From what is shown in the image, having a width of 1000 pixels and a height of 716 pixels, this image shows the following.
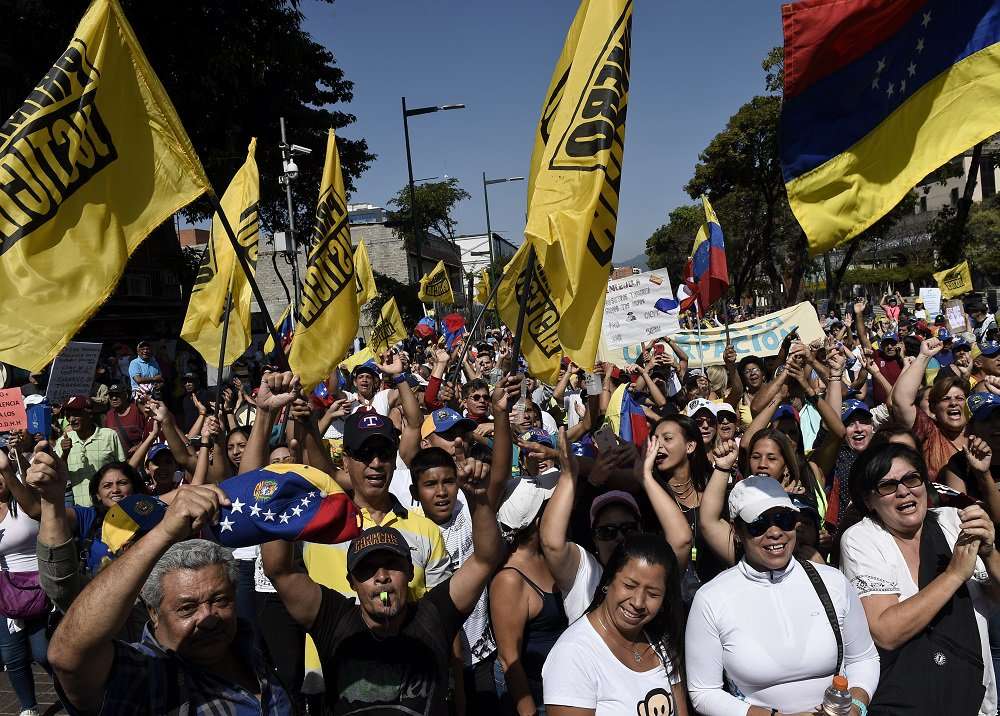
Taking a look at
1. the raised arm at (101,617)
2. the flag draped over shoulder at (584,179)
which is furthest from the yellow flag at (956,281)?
the raised arm at (101,617)

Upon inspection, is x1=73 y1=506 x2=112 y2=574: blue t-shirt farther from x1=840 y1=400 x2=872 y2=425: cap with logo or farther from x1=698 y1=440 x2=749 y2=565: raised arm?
x1=840 y1=400 x2=872 y2=425: cap with logo

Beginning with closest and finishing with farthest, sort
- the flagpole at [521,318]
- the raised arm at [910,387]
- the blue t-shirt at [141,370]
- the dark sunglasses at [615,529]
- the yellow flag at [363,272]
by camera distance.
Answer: the dark sunglasses at [615,529] → the flagpole at [521,318] → the raised arm at [910,387] → the blue t-shirt at [141,370] → the yellow flag at [363,272]

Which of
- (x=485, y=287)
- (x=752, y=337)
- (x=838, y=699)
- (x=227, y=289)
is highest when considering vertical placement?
(x=485, y=287)

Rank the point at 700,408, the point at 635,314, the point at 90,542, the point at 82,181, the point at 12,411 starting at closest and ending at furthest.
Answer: the point at 82,181, the point at 90,542, the point at 12,411, the point at 700,408, the point at 635,314

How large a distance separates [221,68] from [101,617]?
65.4ft

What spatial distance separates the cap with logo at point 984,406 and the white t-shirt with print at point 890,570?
156cm

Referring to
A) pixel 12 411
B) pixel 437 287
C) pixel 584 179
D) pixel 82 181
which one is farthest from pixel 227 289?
pixel 437 287

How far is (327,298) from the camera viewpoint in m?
6.04

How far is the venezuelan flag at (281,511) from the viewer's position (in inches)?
103

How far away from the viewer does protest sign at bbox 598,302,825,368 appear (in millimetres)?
10727

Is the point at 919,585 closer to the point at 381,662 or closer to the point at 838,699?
the point at 838,699

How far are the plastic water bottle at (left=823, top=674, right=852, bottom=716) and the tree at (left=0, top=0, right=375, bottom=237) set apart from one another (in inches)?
666

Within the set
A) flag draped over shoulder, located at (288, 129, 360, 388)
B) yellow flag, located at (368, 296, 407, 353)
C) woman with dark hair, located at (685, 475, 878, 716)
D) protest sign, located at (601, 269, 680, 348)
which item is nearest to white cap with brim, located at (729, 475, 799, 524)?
woman with dark hair, located at (685, 475, 878, 716)

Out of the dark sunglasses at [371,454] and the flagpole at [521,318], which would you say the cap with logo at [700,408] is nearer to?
the flagpole at [521,318]
